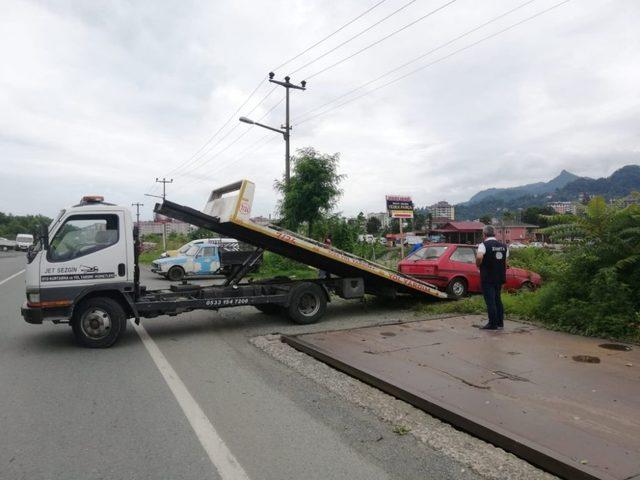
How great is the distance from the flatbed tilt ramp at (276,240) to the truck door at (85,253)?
1.00 metres

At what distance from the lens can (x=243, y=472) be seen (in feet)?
11.8

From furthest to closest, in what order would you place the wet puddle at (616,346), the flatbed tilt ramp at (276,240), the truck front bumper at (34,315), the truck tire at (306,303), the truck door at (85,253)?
the truck tire at (306,303), the flatbed tilt ramp at (276,240), the truck door at (85,253), the truck front bumper at (34,315), the wet puddle at (616,346)

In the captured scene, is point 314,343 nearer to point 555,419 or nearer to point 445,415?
point 445,415

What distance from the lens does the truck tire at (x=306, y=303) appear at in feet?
31.5

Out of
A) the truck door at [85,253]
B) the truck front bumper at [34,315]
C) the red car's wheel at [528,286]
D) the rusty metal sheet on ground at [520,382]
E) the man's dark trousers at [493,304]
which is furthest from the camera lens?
the red car's wheel at [528,286]

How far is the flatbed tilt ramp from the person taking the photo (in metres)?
8.61

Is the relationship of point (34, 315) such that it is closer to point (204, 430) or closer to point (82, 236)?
point (82, 236)

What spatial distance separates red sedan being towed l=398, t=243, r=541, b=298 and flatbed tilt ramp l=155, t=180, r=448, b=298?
68cm

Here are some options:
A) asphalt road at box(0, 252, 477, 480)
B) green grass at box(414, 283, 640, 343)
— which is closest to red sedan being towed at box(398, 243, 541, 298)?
green grass at box(414, 283, 640, 343)

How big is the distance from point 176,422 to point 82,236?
4.28m

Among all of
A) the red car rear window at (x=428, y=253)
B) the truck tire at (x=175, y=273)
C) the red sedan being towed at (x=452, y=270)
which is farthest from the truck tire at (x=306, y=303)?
the truck tire at (x=175, y=273)

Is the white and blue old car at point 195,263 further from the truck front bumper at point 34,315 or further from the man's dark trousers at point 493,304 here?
the man's dark trousers at point 493,304

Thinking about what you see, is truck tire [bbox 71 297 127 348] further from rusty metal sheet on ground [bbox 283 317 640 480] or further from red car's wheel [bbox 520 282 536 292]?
red car's wheel [bbox 520 282 536 292]

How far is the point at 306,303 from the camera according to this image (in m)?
9.87
